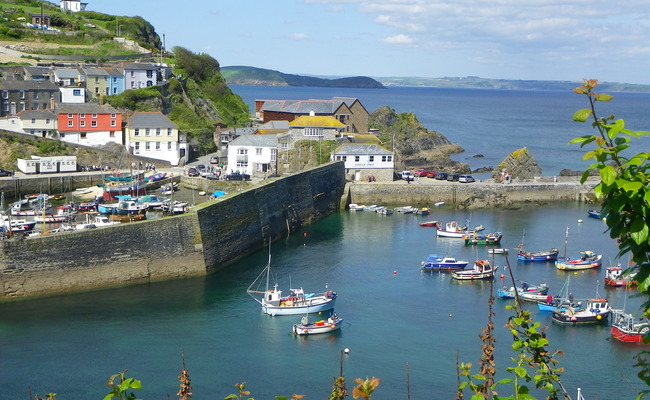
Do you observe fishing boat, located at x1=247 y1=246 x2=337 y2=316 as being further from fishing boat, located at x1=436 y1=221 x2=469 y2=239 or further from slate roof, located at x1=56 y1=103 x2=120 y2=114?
slate roof, located at x1=56 y1=103 x2=120 y2=114

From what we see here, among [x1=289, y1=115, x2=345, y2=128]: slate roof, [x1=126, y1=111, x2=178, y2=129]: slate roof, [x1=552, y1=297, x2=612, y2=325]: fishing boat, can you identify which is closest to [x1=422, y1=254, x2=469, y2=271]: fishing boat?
[x1=552, y1=297, x2=612, y2=325]: fishing boat

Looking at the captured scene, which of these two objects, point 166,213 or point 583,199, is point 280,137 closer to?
point 166,213

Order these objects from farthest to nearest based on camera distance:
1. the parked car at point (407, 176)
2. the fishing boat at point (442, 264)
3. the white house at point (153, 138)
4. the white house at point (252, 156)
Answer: the white house at point (153, 138), the parked car at point (407, 176), the white house at point (252, 156), the fishing boat at point (442, 264)

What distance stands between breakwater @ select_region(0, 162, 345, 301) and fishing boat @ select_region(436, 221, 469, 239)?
825 centimetres

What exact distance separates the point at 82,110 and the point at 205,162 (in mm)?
8500

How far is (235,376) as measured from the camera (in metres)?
21.2

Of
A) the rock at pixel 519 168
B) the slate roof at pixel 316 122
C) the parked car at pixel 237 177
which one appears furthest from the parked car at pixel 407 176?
the parked car at pixel 237 177

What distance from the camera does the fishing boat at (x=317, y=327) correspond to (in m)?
24.7

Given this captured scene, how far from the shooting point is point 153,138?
50.8m

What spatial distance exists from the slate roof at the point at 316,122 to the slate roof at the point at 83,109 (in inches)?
460

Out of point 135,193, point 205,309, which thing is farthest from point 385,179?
point 205,309

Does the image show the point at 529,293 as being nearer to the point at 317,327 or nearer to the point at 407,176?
the point at 317,327

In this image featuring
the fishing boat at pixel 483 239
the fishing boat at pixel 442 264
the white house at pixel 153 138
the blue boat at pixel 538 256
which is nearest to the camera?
the fishing boat at pixel 442 264

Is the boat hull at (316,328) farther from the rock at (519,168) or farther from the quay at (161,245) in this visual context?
the rock at (519,168)
